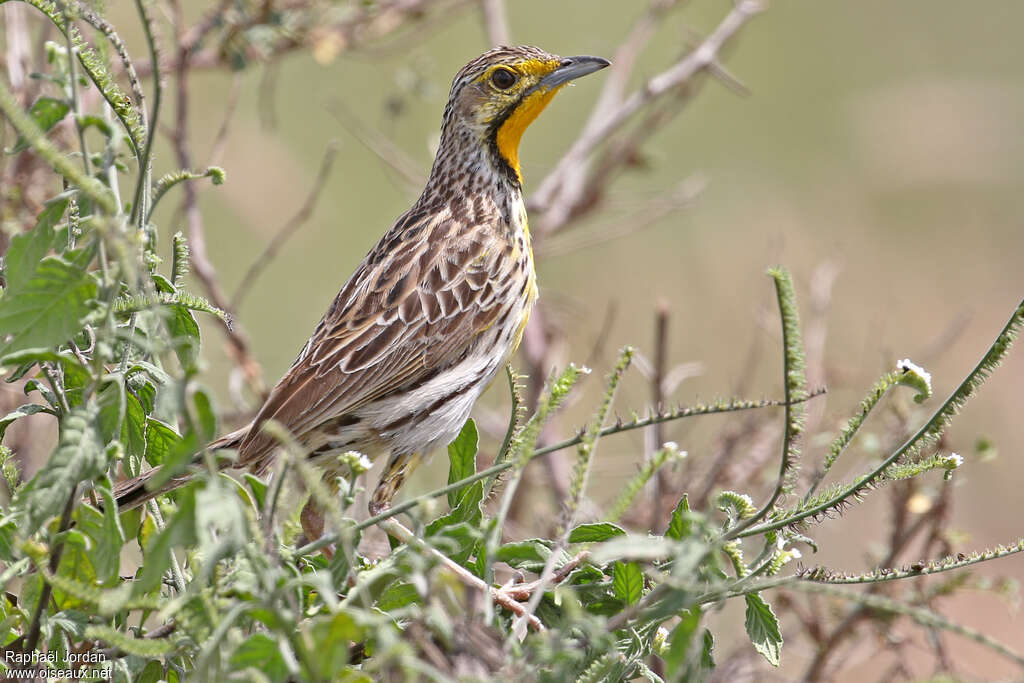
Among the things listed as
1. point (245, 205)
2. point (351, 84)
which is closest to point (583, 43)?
point (351, 84)

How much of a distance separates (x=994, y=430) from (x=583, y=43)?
4.64m

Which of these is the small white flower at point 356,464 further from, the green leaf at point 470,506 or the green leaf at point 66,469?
the green leaf at point 470,506

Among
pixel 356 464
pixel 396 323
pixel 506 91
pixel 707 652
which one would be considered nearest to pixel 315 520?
pixel 396 323

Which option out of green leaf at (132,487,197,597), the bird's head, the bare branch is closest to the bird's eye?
the bird's head

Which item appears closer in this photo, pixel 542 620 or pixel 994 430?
pixel 542 620

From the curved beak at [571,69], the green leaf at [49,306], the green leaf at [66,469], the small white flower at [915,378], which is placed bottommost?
the small white flower at [915,378]

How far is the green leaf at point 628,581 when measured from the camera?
7.24 ft

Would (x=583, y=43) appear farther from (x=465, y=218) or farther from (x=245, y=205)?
(x=465, y=218)

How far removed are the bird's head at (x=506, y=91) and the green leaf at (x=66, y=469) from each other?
3.18 meters

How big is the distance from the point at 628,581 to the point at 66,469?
3.24 feet

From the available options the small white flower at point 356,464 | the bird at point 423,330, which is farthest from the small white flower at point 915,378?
the bird at point 423,330

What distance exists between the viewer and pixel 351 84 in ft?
34.8

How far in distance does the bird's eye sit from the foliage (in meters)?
2.68

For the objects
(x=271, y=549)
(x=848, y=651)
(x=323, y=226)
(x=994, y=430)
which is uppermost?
(x=271, y=549)
